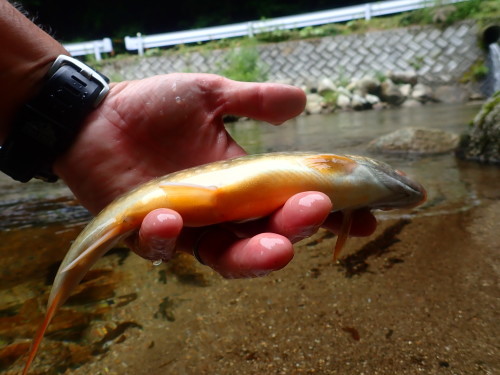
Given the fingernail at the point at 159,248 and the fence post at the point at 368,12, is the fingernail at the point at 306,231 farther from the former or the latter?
the fence post at the point at 368,12

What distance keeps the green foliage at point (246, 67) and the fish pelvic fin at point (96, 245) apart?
60.0ft

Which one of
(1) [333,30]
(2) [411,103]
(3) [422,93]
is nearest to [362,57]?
(1) [333,30]

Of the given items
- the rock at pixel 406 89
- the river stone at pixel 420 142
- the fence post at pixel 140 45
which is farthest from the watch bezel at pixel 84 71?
the fence post at pixel 140 45

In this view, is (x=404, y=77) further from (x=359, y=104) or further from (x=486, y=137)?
(x=486, y=137)

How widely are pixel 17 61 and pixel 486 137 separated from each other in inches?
207

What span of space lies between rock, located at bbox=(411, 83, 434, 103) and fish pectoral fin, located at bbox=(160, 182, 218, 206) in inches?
645

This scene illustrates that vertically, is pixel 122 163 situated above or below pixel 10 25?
below

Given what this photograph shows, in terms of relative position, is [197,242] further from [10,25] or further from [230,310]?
[10,25]

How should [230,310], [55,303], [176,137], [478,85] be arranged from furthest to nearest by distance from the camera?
[478,85] → [176,137] → [230,310] → [55,303]

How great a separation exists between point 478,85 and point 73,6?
3134cm

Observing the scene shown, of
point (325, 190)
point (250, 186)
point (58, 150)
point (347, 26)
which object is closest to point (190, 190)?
point (250, 186)

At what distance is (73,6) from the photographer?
33.6 m

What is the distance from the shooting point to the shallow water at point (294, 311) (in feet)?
5.96

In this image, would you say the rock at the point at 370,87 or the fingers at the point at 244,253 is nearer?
the fingers at the point at 244,253
